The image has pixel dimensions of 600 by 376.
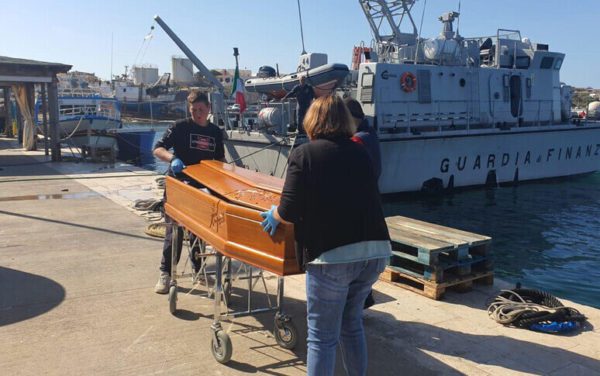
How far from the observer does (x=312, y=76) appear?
46.6 feet

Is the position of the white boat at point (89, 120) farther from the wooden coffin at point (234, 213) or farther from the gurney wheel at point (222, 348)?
the gurney wheel at point (222, 348)

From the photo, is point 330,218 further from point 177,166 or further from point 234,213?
point 177,166

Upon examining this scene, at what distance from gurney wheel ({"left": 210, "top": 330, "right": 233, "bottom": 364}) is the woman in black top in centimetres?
97

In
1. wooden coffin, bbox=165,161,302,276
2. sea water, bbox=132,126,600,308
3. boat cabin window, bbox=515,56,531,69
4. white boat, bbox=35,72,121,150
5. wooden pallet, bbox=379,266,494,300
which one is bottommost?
sea water, bbox=132,126,600,308

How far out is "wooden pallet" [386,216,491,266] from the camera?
519cm

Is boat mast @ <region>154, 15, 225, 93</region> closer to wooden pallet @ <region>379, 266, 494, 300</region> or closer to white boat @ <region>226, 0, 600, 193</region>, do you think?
white boat @ <region>226, 0, 600, 193</region>

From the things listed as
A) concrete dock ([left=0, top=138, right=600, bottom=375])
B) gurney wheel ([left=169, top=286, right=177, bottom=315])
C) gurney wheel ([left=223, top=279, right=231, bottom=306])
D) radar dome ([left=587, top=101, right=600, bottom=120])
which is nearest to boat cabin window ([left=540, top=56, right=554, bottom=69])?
radar dome ([left=587, top=101, right=600, bottom=120])

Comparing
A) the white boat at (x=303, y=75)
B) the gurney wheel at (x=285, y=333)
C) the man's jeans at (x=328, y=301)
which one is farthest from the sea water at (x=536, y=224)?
the man's jeans at (x=328, y=301)

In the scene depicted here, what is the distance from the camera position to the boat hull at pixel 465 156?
15.1m

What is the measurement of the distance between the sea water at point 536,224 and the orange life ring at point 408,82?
3.35 m

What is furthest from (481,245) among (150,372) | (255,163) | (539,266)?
(255,163)

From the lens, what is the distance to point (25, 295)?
512cm

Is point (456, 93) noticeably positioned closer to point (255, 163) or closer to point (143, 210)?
point (255, 163)

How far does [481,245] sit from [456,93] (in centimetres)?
1292
